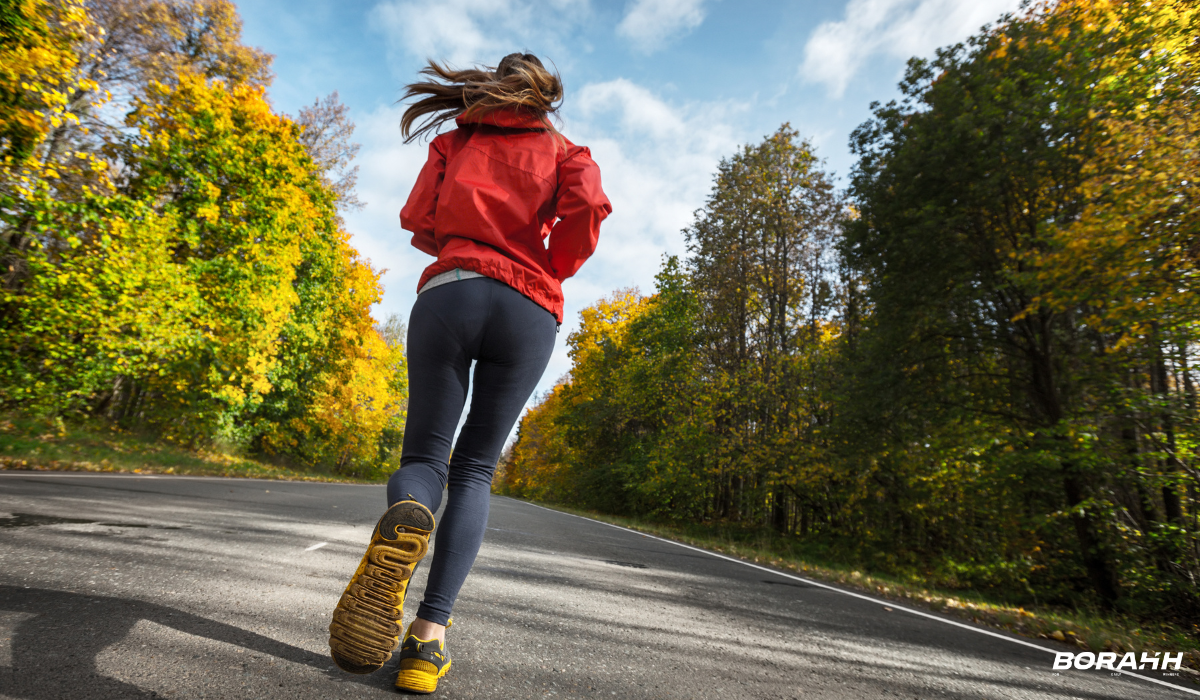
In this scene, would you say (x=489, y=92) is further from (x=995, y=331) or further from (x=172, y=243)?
(x=172, y=243)

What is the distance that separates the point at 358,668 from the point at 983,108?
38.4 feet

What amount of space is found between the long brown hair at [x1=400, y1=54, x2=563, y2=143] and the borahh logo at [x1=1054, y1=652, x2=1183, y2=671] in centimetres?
386

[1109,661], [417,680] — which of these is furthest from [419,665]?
[1109,661]

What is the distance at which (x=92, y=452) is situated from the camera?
955 cm

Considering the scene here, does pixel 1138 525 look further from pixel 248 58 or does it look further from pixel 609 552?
pixel 248 58

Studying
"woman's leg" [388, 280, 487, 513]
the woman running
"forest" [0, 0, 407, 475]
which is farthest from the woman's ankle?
"forest" [0, 0, 407, 475]

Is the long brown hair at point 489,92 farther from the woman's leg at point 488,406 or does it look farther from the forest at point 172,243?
the forest at point 172,243

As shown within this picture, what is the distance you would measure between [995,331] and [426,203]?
11.2 meters

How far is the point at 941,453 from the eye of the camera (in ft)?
32.6

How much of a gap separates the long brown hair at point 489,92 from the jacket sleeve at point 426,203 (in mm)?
171

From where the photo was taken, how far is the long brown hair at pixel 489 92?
189 centimetres

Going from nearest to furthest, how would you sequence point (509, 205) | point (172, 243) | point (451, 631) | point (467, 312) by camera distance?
point (467, 312) < point (509, 205) < point (451, 631) < point (172, 243)

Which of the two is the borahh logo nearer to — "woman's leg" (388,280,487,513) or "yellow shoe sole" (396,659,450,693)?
"yellow shoe sole" (396,659,450,693)

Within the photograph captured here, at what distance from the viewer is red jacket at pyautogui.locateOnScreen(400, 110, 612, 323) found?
1.76 m
